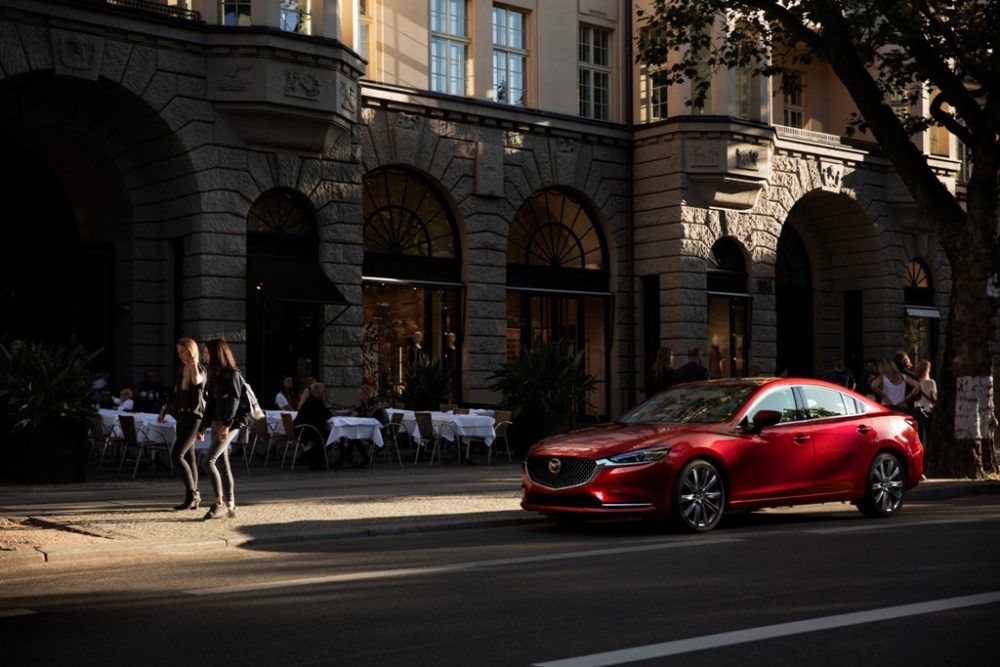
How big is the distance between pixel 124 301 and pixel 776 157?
15.9 metres

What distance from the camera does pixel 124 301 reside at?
24.3m

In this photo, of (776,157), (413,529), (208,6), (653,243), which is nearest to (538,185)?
(653,243)

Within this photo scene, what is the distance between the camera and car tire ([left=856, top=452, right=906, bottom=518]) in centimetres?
1438

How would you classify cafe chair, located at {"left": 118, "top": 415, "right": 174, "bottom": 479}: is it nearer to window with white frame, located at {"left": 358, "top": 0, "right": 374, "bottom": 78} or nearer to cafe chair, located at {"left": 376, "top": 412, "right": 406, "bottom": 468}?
cafe chair, located at {"left": 376, "top": 412, "right": 406, "bottom": 468}

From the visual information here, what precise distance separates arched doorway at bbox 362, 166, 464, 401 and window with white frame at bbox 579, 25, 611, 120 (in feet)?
15.9

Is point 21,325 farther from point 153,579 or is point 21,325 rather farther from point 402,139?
point 153,579

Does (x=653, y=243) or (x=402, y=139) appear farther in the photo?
(x=653, y=243)

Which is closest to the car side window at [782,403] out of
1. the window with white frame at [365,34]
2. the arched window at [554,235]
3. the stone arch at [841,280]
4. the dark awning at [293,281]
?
the dark awning at [293,281]

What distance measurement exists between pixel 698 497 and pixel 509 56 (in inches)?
702

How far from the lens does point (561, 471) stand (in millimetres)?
12781

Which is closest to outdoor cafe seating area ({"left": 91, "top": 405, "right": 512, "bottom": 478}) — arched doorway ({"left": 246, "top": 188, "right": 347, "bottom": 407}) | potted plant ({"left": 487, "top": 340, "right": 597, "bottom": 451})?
potted plant ({"left": 487, "top": 340, "right": 597, "bottom": 451})

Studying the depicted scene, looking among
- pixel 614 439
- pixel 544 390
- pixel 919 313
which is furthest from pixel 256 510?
pixel 919 313

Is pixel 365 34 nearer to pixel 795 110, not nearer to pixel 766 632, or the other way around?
pixel 795 110

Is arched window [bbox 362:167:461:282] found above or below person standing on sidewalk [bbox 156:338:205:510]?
above
